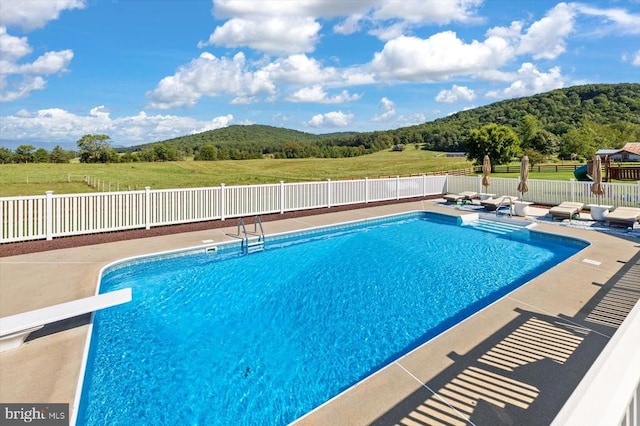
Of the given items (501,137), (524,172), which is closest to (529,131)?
(501,137)

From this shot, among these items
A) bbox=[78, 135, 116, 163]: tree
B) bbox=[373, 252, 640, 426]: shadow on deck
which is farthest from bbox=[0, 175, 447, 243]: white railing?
bbox=[78, 135, 116, 163]: tree

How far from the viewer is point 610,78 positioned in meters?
50.3

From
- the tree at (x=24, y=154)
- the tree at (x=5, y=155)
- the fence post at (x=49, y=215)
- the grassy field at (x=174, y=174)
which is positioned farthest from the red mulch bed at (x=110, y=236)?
the tree at (x=5, y=155)

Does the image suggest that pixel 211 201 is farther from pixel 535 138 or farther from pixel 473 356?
pixel 535 138

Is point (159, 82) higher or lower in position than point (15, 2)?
higher

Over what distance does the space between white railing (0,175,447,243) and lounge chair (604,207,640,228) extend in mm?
7345

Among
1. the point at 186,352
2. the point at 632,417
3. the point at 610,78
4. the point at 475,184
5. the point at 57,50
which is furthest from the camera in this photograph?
the point at 610,78

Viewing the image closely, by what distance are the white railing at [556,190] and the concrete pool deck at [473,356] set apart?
6155mm

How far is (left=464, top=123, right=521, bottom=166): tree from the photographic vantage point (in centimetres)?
3481

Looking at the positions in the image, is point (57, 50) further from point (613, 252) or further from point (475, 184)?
point (613, 252)

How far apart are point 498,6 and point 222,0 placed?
10117mm

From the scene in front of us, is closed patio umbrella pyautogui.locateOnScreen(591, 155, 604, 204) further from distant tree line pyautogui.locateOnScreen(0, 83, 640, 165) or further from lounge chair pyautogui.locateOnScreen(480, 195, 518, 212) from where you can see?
distant tree line pyautogui.locateOnScreen(0, 83, 640, 165)

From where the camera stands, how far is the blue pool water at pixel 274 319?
345 centimetres

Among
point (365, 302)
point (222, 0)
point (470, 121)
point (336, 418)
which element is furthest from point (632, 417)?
point (470, 121)
